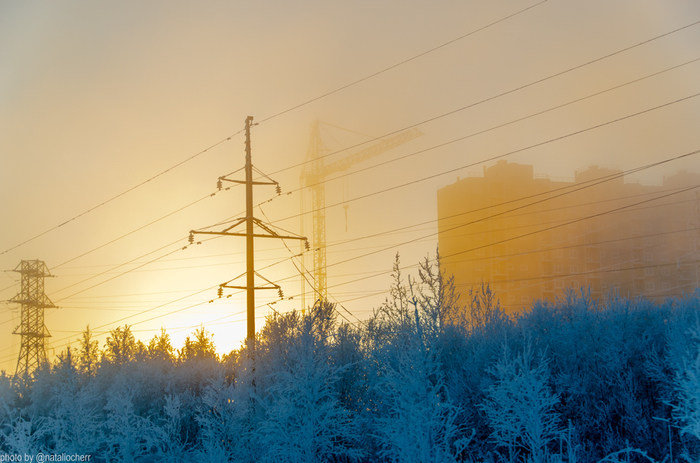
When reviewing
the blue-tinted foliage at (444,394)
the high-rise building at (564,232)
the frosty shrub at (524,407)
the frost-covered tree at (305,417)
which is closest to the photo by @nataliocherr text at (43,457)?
the blue-tinted foliage at (444,394)

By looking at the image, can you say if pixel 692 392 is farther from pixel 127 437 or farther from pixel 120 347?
pixel 120 347

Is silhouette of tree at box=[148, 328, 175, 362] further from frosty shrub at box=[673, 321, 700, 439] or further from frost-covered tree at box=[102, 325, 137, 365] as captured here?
frosty shrub at box=[673, 321, 700, 439]

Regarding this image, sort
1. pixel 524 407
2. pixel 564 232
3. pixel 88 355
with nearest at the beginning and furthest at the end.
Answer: pixel 524 407
pixel 88 355
pixel 564 232

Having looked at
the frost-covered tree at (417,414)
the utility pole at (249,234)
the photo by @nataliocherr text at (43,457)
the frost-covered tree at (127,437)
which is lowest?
the photo by @nataliocherr text at (43,457)

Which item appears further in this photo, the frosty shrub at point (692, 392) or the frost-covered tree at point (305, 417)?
the frost-covered tree at point (305, 417)

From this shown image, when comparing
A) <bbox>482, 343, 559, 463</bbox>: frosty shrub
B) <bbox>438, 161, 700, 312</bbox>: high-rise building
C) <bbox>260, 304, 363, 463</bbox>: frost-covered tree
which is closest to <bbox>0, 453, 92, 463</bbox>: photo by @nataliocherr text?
<bbox>260, 304, 363, 463</bbox>: frost-covered tree

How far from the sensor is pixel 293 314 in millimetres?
20312

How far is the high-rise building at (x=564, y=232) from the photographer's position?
92.9 meters

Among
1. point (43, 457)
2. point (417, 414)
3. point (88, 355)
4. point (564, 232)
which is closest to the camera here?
point (417, 414)

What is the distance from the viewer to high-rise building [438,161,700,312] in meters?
92.9

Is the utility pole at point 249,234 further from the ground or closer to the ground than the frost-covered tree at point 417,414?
further from the ground

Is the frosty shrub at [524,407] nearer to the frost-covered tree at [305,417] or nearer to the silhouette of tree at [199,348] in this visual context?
the frost-covered tree at [305,417]

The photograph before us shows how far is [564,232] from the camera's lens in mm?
97625

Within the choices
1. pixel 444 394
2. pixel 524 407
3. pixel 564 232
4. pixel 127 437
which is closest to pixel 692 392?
pixel 524 407
